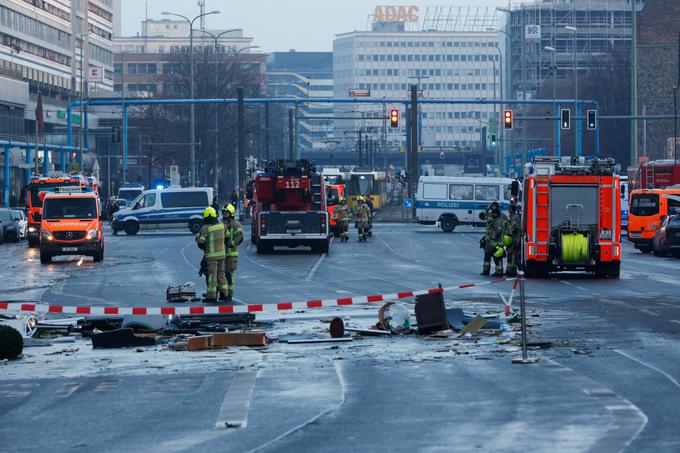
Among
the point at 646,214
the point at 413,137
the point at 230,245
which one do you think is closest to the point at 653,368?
the point at 230,245

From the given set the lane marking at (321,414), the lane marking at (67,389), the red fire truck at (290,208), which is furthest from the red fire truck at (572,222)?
the lane marking at (67,389)

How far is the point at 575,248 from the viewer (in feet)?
104

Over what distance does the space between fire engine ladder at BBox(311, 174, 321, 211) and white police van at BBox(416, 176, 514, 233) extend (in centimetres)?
1930

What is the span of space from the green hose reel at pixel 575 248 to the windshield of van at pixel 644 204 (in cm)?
1794

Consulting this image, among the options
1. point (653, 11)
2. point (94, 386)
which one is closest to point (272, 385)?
point (94, 386)

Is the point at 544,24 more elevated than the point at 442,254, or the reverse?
the point at 544,24

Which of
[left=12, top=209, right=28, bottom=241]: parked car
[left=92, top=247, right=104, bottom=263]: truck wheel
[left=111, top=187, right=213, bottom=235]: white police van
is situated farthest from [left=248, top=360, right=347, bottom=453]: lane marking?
[left=111, top=187, right=213, bottom=235]: white police van

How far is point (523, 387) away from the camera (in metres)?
13.7

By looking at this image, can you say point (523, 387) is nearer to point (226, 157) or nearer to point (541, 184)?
point (541, 184)

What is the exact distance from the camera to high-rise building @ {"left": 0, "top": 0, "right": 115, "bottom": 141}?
373 ft

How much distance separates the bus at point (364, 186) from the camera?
277 ft

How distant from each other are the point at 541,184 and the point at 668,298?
6.62 meters

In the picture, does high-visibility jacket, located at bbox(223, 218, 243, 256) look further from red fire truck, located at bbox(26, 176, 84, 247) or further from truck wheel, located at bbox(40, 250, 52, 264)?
red fire truck, located at bbox(26, 176, 84, 247)

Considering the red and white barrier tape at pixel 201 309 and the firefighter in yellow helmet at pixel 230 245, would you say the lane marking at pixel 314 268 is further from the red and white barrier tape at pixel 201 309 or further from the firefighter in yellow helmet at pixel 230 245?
the red and white barrier tape at pixel 201 309
